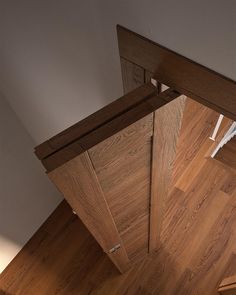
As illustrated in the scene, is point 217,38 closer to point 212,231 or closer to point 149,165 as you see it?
point 149,165

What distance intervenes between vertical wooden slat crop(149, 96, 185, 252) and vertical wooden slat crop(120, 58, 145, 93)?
5.2 inches

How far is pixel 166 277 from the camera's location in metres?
1.65

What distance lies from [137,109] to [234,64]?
0.20 metres

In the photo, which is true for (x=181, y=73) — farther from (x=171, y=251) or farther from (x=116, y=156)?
(x=171, y=251)

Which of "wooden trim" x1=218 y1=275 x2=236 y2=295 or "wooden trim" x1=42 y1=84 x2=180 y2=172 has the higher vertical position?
"wooden trim" x1=42 y1=84 x2=180 y2=172

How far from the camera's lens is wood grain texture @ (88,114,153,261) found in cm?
59

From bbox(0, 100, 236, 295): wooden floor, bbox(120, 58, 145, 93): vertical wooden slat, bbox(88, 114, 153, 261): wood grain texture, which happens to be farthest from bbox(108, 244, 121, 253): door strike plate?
bbox(120, 58, 145, 93): vertical wooden slat

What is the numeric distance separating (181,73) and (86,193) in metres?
0.35

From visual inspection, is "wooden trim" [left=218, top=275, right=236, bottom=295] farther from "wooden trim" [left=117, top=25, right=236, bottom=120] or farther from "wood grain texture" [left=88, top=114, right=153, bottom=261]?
"wooden trim" [left=117, top=25, right=236, bottom=120]

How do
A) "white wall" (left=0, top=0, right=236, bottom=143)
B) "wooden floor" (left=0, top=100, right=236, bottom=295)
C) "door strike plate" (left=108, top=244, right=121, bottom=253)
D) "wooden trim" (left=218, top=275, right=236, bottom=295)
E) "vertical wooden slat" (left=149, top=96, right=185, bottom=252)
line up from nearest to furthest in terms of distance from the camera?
"white wall" (left=0, top=0, right=236, bottom=143) < "vertical wooden slat" (left=149, top=96, right=185, bottom=252) < "door strike plate" (left=108, top=244, right=121, bottom=253) < "wooden trim" (left=218, top=275, right=236, bottom=295) < "wooden floor" (left=0, top=100, right=236, bottom=295)

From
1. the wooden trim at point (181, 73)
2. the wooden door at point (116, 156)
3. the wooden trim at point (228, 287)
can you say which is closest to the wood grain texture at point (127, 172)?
the wooden door at point (116, 156)

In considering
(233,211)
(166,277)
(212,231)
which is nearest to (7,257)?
(166,277)

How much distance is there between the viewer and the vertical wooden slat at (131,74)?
2.31ft

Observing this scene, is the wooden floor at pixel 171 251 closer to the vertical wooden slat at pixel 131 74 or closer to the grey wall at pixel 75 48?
the grey wall at pixel 75 48
